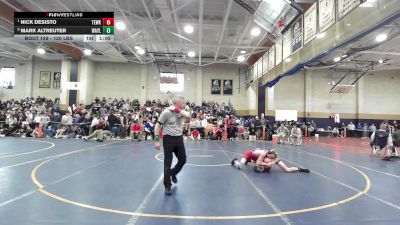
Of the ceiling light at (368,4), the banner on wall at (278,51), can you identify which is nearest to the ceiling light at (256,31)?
the banner on wall at (278,51)

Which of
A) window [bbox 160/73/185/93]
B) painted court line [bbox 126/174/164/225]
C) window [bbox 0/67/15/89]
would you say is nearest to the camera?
painted court line [bbox 126/174/164/225]

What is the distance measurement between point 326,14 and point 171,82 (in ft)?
65.9

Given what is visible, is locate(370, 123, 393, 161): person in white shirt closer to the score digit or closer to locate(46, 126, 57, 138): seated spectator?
the score digit

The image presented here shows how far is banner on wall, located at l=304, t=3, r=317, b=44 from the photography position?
34.8ft

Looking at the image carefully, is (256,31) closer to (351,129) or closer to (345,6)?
(345,6)

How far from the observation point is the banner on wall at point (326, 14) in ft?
30.8

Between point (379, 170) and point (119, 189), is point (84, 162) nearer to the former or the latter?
point (119, 189)

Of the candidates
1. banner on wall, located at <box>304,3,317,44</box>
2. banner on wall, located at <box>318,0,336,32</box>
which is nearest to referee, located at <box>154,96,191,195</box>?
banner on wall, located at <box>318,0,336,32</box>

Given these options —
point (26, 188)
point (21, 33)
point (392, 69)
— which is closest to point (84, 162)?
point (26, 188)

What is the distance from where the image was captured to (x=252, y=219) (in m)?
3.60

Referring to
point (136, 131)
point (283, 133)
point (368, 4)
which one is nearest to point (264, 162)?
point (368, 4)

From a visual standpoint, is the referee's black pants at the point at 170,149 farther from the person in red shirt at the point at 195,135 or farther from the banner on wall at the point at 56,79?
the banner on wall at the point at 56,79
